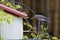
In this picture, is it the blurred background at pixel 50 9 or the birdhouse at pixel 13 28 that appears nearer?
the birdhouse at pixel 13 28

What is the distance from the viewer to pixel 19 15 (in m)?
3.76

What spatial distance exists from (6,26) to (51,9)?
9.17 ft

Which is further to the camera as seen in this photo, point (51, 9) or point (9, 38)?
point (51, 9)

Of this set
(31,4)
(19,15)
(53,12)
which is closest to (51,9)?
(53,12)

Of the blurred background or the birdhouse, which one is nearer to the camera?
the birdhouse

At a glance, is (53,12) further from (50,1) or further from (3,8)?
(3,8)

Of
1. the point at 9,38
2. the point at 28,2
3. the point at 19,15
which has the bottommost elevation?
the point at 9,38

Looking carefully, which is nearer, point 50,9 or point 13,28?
point 13,28

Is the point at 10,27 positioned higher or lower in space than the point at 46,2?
lower

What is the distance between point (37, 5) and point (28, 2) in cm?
28

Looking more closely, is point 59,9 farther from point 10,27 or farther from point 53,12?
point 10,27

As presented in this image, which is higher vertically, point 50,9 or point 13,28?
point 50,9

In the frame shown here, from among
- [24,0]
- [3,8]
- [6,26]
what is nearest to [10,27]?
[6,26]

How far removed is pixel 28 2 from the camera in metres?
6.27
